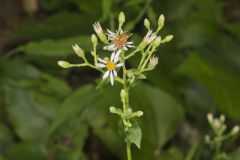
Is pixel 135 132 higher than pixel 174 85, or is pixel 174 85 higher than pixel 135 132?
pixel 174 85

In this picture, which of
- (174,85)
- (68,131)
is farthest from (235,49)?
(68,131)

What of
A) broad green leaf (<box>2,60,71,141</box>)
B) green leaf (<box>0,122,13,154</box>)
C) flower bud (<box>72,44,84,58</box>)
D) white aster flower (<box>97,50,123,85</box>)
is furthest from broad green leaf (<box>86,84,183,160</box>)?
white aster flower (<box>97,50,123,85</box>)

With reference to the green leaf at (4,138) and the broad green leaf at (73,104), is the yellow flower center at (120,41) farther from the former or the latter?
the green leaf at (4,138)

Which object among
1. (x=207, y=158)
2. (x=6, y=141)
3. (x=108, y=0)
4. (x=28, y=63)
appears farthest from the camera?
(x=28, y=63)

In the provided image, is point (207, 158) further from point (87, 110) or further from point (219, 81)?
point (87, 110)

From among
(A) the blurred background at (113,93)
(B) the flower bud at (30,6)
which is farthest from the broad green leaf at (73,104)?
(B) the flower bud at (30,6)

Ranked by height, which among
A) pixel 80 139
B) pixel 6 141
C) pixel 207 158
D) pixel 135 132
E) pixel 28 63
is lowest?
pixel 135 132

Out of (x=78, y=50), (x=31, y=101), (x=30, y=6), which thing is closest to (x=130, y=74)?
(x=78, y=50)
